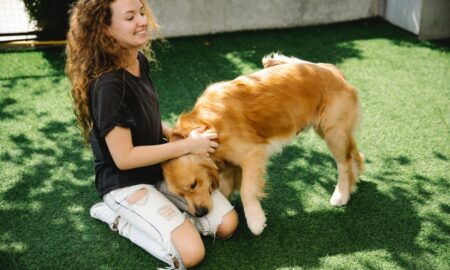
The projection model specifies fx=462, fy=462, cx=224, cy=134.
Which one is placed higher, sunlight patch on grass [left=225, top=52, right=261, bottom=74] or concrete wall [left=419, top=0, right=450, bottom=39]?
concrete wall [left=419, top=0, right=450, bottom=39]

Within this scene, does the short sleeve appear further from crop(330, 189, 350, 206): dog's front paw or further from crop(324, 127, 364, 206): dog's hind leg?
crop(330, 189, 350, 206): dog's front paw

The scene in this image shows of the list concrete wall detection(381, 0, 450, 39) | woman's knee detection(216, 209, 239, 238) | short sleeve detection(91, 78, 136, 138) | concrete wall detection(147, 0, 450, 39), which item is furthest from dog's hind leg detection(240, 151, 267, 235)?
concrete wall detection(381, 0, 450, 39)

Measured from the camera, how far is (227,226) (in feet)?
10.8

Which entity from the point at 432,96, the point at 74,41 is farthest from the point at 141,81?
the point at 432,96

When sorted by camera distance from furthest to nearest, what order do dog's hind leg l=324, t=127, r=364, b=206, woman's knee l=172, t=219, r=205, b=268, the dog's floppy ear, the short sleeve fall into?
1. dog's hind leg l=324, t=127, r=364, b=206
2. the dog's floppy ear
3. woman's knee l=172, t=219, r=205, b=268
4. the short sleeve

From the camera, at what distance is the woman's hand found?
9.99 feet

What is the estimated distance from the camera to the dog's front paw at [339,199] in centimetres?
366

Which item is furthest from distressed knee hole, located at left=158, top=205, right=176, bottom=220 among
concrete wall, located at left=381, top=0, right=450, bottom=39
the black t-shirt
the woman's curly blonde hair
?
concrete wall, located at left=381, top=0, right=450, bottom=39

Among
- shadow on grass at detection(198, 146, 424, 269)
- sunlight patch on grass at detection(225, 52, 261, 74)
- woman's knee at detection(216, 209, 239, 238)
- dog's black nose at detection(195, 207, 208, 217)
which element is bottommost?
shadow on grass at detection(198, 146, 424, 269)

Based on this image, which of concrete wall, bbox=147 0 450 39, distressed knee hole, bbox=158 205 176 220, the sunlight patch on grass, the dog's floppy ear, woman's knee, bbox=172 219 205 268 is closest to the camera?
woman's knee, bbox=172 219 205 268

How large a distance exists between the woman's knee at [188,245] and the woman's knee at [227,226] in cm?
23

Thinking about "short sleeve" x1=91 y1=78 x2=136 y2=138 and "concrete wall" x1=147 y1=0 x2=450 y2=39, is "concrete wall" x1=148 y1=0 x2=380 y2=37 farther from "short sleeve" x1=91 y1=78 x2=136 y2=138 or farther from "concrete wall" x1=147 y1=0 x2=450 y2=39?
"short sleeve" x1=91 y1=78 x2=136 y2=138

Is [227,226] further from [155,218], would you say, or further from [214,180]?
[155,218]

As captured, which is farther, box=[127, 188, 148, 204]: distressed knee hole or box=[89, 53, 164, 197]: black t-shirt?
box=[127, 188, 148, 204]: distressed knee hole
